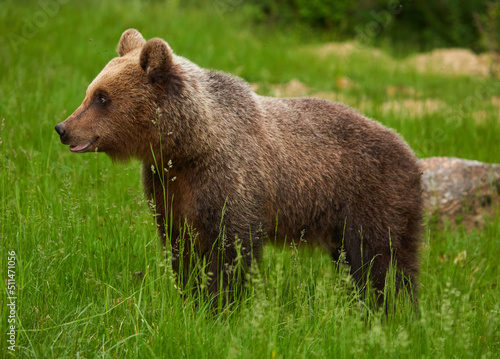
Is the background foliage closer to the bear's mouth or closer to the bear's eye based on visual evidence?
the bear's eye

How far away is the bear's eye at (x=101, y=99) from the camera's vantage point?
144 inches

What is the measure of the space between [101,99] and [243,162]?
3.19ft

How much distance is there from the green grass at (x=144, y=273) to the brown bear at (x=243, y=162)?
0.21 m

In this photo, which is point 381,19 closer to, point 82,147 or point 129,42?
point 129,42

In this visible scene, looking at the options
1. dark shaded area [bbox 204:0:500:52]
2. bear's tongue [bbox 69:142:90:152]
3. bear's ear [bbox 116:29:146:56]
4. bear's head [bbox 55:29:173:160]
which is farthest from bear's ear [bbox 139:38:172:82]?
dark shaded area [bbox 204:0:500:52]

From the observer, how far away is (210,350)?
2.85 metres

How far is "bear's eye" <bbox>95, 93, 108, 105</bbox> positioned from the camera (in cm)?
365

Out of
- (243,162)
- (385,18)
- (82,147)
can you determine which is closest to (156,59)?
(82,147)

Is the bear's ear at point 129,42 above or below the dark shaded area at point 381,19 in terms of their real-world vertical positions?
below

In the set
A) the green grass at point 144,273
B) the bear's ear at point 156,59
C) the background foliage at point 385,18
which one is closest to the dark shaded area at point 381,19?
the background foliage at point 385,18

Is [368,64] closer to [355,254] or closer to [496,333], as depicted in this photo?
[355,254]

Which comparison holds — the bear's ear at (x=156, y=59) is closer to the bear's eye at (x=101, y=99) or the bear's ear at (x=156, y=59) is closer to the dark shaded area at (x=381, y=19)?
the bear's eye at (x=101, y=99)

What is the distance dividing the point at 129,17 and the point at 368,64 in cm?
529

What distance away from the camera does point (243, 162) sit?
12.5 feet
